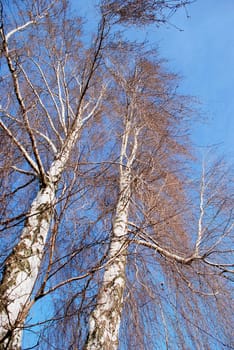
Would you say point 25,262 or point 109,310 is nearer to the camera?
point 25,262

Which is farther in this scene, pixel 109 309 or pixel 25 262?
pixel 109 309

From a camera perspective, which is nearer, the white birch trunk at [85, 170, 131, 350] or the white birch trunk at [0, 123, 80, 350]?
the white birch trunk at [0, 123, 80, 350]

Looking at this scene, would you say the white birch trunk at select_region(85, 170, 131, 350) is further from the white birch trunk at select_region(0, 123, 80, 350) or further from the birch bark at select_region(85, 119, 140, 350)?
the white birch trunk at select_region(0, 123, 80, 350)

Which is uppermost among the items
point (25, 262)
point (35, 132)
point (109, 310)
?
point (35, 132)

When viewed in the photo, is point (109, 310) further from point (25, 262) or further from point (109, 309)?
point (25, 262)

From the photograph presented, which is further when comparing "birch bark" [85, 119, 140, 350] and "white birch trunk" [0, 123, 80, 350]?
"birch bark" [85, 119, 140, 350]

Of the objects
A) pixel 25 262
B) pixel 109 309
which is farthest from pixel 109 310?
pixel 25 262

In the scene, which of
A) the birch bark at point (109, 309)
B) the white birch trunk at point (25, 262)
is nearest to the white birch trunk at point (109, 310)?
the birch bark at point (109, 309)

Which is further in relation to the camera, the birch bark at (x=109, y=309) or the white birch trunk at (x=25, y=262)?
the birch bark at (x=109, y=309)

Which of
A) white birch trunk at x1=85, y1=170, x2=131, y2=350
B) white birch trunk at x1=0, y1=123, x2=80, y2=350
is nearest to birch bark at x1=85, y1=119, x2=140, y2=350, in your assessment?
white birch trunk at x1=85, y1=170, x2=131, y2=350

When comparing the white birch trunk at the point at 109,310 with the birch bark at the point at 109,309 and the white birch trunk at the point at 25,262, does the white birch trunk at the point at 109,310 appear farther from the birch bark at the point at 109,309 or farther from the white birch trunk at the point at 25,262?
the white birch trunk at the point at 25,262

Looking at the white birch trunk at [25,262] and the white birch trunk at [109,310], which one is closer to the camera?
the white birch trunk at [25,262]

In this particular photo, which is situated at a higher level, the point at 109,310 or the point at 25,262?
the point at 25,262

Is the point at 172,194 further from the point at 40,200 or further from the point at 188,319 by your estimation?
A: the point at 40,200
